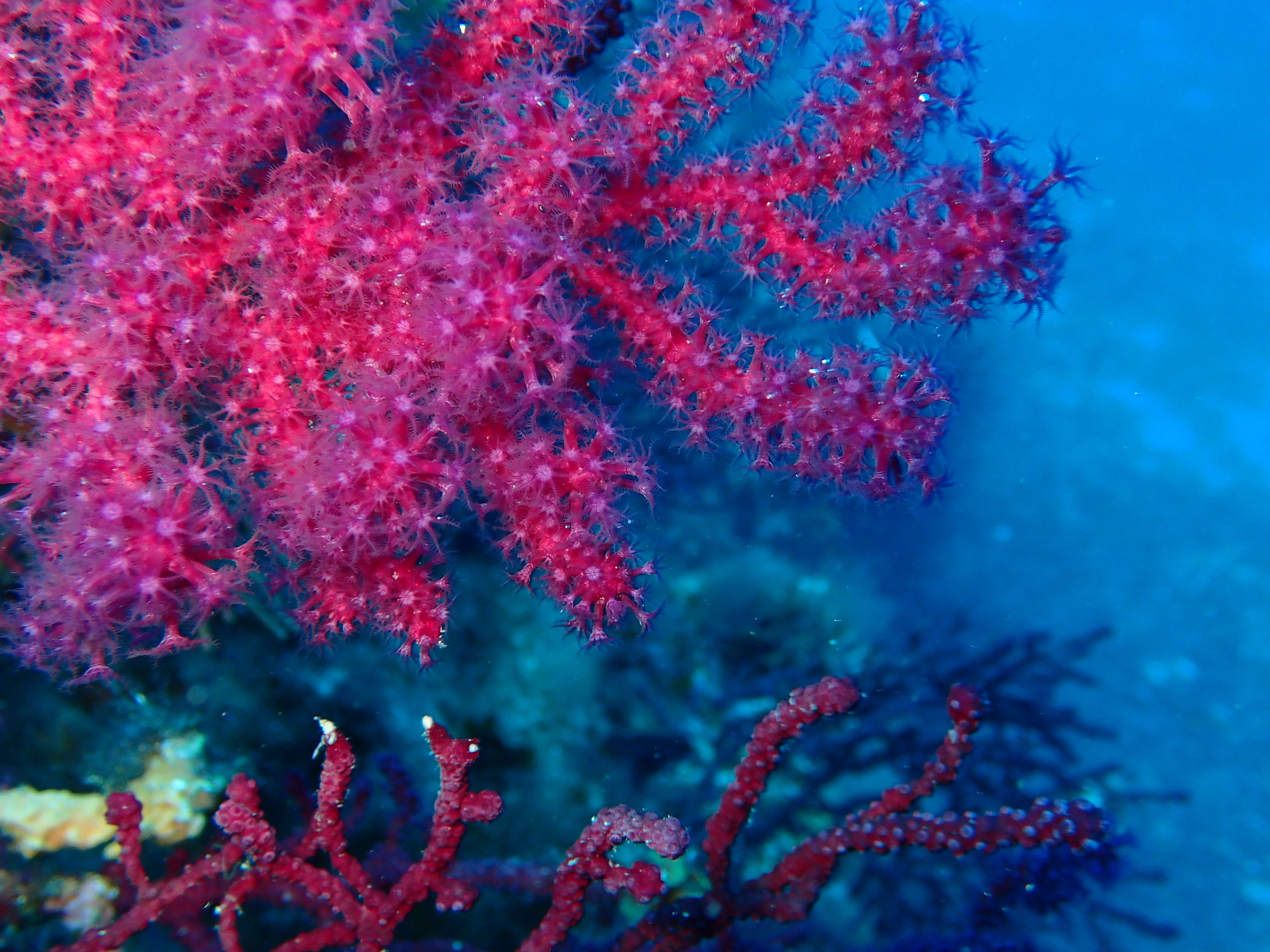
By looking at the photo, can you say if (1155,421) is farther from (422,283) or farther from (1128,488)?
(422,283)

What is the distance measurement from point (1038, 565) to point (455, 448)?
1.87 metres

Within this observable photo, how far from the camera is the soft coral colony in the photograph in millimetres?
2119

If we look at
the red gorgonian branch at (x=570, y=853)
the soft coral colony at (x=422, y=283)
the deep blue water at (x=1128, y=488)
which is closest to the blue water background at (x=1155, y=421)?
the deep blue water at (x=1128, y=488)

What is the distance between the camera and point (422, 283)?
7.02 feet

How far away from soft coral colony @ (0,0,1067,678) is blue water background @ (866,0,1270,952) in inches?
7.5

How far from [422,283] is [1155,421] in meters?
2.21

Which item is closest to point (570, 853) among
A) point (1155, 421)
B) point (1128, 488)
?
point (1128, 488)

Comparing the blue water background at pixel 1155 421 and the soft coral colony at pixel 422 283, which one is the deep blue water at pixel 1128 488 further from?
the soft coral colony at pixel 422 283

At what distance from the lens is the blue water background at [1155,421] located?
2.23 m

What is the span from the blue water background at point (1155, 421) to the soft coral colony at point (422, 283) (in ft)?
0.63

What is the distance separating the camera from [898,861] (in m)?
2.67

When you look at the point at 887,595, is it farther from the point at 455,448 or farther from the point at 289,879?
the point at 289,879

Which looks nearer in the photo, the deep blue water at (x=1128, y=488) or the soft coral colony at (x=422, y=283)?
the soft coral colony at (x=422, y=283)

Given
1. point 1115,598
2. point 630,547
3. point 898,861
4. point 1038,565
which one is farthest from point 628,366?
point 898,861
